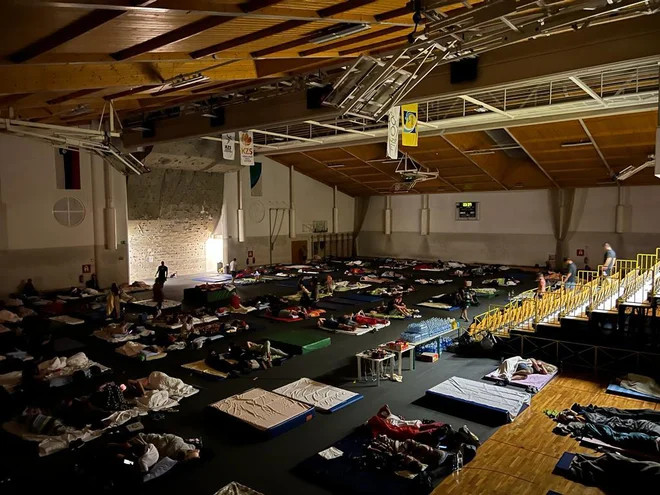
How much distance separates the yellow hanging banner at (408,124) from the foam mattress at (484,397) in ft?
18.5

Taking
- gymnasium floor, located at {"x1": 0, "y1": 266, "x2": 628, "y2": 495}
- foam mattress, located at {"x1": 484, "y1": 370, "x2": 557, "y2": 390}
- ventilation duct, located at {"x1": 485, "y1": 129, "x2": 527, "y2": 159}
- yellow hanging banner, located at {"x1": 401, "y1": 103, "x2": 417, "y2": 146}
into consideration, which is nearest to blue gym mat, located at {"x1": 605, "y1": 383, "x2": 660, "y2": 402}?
gymnasium floor, located at {"x1": 0, "y1": 266, "x2": 628, "y2": 495}

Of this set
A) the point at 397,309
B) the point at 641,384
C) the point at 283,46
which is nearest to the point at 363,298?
the point at 397,309

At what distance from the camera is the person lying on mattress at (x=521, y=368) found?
9.16 metres

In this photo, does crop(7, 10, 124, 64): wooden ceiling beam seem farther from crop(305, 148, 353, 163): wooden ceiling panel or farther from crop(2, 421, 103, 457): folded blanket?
crop(305, 148, 353, 163): wooden ceiling panel

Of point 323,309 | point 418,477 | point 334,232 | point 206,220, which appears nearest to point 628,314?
point 418,477

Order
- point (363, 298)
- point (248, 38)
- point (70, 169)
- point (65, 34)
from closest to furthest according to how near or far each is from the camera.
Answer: point (65, 34) → point (248, 38) → point (363, 298) → point (70, 169)

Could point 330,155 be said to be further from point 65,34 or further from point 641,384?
point 65,34

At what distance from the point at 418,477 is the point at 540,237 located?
2220 cm

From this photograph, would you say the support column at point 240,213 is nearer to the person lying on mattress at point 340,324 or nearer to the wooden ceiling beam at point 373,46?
the person lying on mattress at point 340,324

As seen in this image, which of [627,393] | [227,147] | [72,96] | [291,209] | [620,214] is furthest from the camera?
[291,209]

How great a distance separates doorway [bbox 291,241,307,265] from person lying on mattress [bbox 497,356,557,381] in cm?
1959

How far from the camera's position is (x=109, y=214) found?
1948 cm

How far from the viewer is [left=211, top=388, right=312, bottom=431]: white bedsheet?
7.25 metres

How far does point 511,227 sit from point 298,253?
39.6 ft
